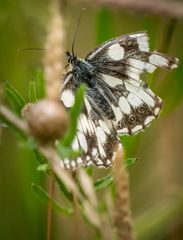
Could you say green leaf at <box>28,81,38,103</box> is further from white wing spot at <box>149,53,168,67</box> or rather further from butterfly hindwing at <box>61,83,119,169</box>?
white wing spot at <box>149,53,168,67</box>

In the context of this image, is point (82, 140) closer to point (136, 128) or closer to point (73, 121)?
point (136, 128)

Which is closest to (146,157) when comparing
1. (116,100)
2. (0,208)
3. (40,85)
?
(0,208)

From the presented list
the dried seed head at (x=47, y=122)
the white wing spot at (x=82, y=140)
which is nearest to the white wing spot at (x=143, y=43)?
the white wing spot at (x=82, y=140)

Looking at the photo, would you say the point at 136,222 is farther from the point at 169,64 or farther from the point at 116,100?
the point at 169,64

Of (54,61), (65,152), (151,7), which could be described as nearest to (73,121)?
(65,152)

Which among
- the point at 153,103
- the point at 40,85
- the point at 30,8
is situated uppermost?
the point at 30,8

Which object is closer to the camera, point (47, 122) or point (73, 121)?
point (47, 122)

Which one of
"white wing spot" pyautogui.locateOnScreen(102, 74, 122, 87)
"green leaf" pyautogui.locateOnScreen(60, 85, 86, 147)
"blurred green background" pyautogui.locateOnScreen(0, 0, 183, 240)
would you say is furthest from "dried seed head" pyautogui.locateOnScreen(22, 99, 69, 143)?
"blurred green background" pyautogui.locateOnScreen(0, 0, 183, 240)

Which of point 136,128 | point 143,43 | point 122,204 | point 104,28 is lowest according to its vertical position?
point 122,204
